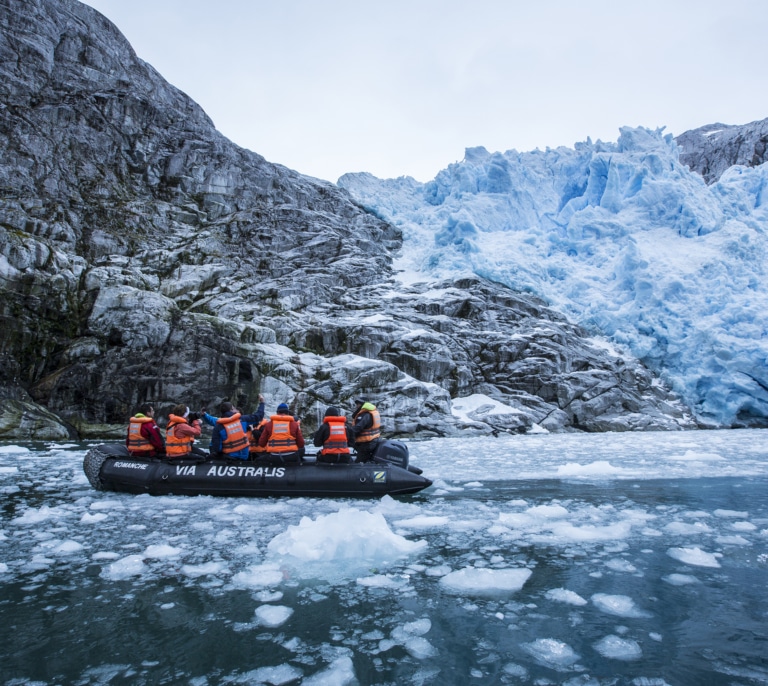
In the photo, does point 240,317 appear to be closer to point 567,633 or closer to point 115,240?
point 115,240

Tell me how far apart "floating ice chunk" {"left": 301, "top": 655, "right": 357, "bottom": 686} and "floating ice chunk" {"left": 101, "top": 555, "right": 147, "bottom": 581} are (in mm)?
2559

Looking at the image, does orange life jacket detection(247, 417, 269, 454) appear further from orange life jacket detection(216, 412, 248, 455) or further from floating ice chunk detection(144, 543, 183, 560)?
floating ice chunk detection(144, 543, 183, 560)

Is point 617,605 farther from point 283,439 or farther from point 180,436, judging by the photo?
point 180,436

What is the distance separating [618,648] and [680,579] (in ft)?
5.35

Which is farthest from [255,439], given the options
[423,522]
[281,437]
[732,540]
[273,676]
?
[732,540]

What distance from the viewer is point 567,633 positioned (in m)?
3.35

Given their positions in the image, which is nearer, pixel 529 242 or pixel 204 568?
pixel 204 568

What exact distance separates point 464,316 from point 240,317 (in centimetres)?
1734

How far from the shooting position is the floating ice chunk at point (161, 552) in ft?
16.6

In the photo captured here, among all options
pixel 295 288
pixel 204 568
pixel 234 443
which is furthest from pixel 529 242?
pixel 204 568

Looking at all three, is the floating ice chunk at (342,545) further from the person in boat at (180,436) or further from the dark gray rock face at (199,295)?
the dark gray rock face at (199,295)

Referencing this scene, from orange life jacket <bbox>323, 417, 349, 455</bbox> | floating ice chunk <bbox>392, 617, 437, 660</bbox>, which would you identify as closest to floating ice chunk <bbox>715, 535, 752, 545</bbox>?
floating ice chunk <bbox>392, 617, 437, 660</bbox>

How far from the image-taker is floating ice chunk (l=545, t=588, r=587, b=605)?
152 inches

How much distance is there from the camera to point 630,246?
38250mm
